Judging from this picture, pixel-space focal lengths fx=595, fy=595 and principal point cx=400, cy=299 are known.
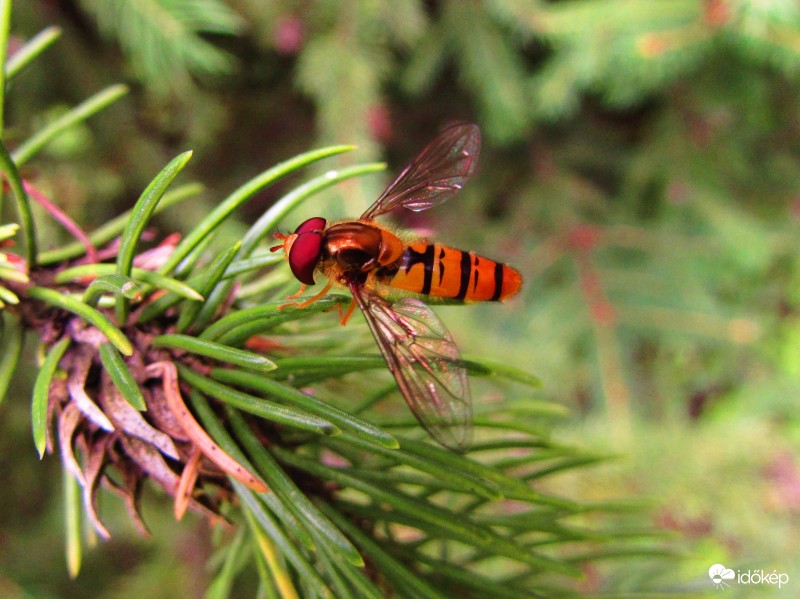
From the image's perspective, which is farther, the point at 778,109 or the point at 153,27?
the point at 778,109

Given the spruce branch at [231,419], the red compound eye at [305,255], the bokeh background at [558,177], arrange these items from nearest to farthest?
the spruce branch at [231,419] < the red compound eye at [305,255] < the bokeh background at [558,177]

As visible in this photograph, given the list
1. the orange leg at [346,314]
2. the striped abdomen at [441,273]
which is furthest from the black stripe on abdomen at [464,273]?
the orange leg at [346,314]

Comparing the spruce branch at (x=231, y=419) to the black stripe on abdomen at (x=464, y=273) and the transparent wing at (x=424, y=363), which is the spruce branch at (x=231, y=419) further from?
the black stripe on abdomen at (x=464, y=273)

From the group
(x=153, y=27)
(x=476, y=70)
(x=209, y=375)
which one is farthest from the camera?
(x=476, y=70)

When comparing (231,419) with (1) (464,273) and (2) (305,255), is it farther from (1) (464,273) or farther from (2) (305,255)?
(1) (464,273)

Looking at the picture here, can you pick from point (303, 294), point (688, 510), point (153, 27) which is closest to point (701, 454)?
point (688, 510)

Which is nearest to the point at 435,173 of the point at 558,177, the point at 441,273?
the point at 441,273

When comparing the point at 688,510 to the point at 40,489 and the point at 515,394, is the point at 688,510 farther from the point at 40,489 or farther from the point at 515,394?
the point at 40,489
